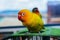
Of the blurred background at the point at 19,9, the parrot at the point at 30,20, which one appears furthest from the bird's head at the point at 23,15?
the blurred background at the point at 19,9

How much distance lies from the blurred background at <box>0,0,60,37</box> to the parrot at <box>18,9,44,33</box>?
0.40m

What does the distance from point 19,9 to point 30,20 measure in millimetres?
466

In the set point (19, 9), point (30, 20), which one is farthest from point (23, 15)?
point (19, 9)

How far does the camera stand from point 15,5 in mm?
1257

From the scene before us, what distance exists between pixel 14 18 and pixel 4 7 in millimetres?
109

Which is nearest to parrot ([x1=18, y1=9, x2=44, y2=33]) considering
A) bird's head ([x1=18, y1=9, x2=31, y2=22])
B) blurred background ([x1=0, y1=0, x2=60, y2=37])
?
bird's head ([x1=18, y1=9, x2=31, y2=22])

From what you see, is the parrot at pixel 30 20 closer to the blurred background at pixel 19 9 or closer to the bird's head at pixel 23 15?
the bird's head at pixel 23 15

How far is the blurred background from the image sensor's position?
1236 mm

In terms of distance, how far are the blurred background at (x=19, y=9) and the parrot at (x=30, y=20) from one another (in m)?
0.40

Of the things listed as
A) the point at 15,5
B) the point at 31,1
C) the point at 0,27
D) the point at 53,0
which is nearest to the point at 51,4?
the point at 53,0

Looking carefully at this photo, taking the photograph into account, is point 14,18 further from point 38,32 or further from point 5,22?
point 38,32

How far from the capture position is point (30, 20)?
79 centimetres

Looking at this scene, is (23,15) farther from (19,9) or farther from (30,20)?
(19,9)

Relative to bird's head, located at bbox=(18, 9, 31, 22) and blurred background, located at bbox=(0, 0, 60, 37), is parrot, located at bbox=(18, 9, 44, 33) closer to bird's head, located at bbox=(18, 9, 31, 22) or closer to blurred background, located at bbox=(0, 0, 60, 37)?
bird's head, located at bbox=(18, 9, 31, 22)
